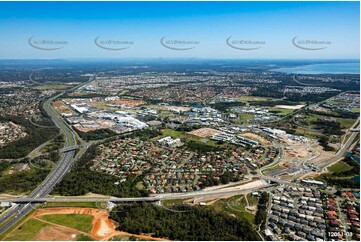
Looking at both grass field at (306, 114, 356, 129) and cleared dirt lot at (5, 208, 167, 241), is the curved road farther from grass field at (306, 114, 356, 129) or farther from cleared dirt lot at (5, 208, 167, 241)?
grass field at (306, 114, 356, 129)

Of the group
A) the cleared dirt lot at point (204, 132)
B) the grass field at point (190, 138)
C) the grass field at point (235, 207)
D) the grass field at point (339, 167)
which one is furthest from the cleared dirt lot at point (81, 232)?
the cleared dirt lot at point (204, 132)

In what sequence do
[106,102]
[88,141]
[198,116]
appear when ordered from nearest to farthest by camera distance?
[88,141]
[198,116]
[106,102]

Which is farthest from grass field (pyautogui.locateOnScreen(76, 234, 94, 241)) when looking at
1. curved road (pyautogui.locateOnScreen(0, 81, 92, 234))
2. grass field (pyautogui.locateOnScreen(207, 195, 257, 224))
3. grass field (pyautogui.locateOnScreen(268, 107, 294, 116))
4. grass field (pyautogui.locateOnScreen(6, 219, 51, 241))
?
grass field (pyautogui.locateOnScreen(268, 107, 294, 116))

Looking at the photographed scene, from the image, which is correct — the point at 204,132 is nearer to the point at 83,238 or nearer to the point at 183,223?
the point at 183,223

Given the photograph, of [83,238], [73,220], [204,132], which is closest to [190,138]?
[204,132]

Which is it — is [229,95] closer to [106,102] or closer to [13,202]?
[106,102]

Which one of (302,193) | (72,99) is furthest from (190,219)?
(72,99)
